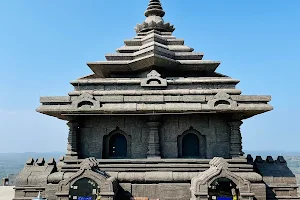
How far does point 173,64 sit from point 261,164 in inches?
221

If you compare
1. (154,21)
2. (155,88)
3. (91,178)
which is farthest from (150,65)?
(91,178)

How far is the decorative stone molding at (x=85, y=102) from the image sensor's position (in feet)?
34.3

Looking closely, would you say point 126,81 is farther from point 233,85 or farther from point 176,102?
point 233,85

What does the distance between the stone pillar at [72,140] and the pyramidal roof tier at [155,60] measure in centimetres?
316

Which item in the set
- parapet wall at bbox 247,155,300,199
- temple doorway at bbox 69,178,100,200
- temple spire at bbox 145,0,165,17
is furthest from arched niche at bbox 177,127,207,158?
temple spire at bbox 145,0,165,17

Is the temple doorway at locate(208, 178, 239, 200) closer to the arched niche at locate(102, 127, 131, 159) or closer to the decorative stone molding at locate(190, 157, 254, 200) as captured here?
the decorative stone molding at locate(190, 157, 254, 200)

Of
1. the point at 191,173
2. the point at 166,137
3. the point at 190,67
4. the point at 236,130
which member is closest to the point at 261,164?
the point at 236,130

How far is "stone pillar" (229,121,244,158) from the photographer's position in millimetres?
10469

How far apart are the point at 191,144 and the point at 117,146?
2942 millimetres

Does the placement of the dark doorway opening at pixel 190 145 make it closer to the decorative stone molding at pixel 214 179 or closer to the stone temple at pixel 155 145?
the stone temple at pixel 155 145

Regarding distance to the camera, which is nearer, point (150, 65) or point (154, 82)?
point (154, 82)

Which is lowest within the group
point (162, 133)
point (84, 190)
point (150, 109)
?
point (84, 190)

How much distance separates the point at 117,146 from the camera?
1116 centimetres

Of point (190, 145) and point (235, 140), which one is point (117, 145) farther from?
point (235, 140)
